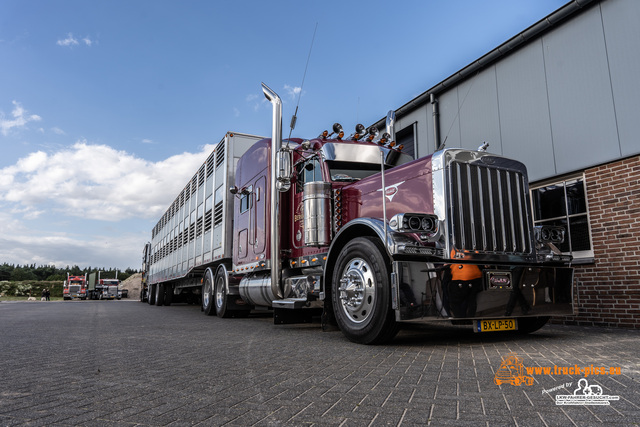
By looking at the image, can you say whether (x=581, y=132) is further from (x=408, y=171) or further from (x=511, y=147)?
(x=408, y=171)

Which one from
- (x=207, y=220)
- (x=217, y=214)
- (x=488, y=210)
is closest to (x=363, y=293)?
(x=488, y=210)

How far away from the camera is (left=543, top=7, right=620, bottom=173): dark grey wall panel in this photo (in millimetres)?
7020

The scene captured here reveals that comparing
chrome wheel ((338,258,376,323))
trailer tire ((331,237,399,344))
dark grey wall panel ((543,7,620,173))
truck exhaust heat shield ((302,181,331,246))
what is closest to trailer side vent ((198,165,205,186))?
truck exhaust heat shield ((302,181,331,246))

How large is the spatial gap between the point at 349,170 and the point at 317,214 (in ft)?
3.26

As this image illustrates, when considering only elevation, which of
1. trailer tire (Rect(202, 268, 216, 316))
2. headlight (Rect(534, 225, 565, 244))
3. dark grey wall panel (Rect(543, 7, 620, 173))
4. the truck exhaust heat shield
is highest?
dark grey wall panel (Rect(543, 7, 620, 173))

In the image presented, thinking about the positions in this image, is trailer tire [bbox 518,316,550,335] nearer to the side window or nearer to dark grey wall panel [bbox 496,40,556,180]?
dark grey wall panel [bbox 496,40,556,180]

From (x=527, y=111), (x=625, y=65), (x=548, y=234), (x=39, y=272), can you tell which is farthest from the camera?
(x=39, y=272)

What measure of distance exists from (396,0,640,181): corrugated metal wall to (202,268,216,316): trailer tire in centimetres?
708

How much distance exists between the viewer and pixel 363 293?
197 inches

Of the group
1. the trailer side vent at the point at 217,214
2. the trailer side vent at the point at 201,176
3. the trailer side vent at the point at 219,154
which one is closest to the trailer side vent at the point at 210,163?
the trailer side vent at the point at 219,154

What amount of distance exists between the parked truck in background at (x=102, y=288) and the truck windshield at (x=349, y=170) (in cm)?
4854

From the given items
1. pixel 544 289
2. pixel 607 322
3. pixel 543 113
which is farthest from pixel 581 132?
pixel 544 289

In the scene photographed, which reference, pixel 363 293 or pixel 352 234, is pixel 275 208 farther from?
pixel 363 293

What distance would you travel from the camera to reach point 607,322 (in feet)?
22.3
